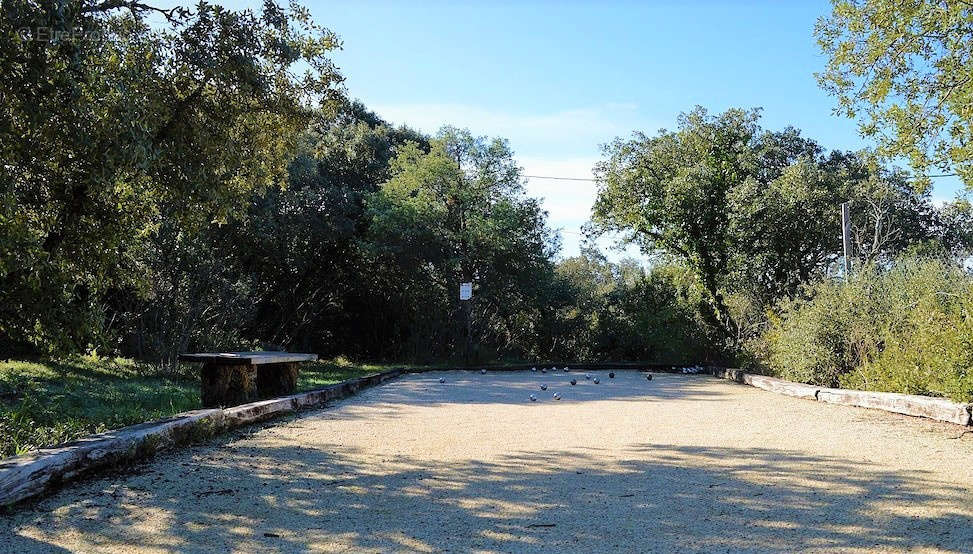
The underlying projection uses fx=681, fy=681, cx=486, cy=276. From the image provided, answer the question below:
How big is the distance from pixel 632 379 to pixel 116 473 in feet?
33.1

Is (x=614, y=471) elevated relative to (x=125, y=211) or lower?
lower

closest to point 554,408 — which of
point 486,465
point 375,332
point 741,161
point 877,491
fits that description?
point 486,465

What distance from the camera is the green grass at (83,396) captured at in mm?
4844

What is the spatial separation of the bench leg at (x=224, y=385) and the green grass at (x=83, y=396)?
0.93ft

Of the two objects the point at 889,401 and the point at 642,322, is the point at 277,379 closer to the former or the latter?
the point at 889,401

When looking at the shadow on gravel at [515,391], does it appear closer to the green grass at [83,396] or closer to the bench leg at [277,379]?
the bench leg at [277,379]

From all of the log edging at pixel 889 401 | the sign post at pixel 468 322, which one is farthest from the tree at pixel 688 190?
the log edging at pixel 889 401

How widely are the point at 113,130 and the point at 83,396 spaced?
13.2 feet

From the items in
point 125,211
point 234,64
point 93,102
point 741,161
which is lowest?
point 125,211

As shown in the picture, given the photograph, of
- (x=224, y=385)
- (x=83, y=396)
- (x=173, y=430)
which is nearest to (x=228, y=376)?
(x=224, y=385)

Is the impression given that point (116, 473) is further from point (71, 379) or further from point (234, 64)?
point (71, 379)

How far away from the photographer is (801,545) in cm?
265

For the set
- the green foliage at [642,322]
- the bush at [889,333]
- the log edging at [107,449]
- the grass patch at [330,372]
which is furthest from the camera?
the green foliage at [642,322]

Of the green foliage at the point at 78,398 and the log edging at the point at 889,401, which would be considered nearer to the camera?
the green foliage at the point at 78,398
